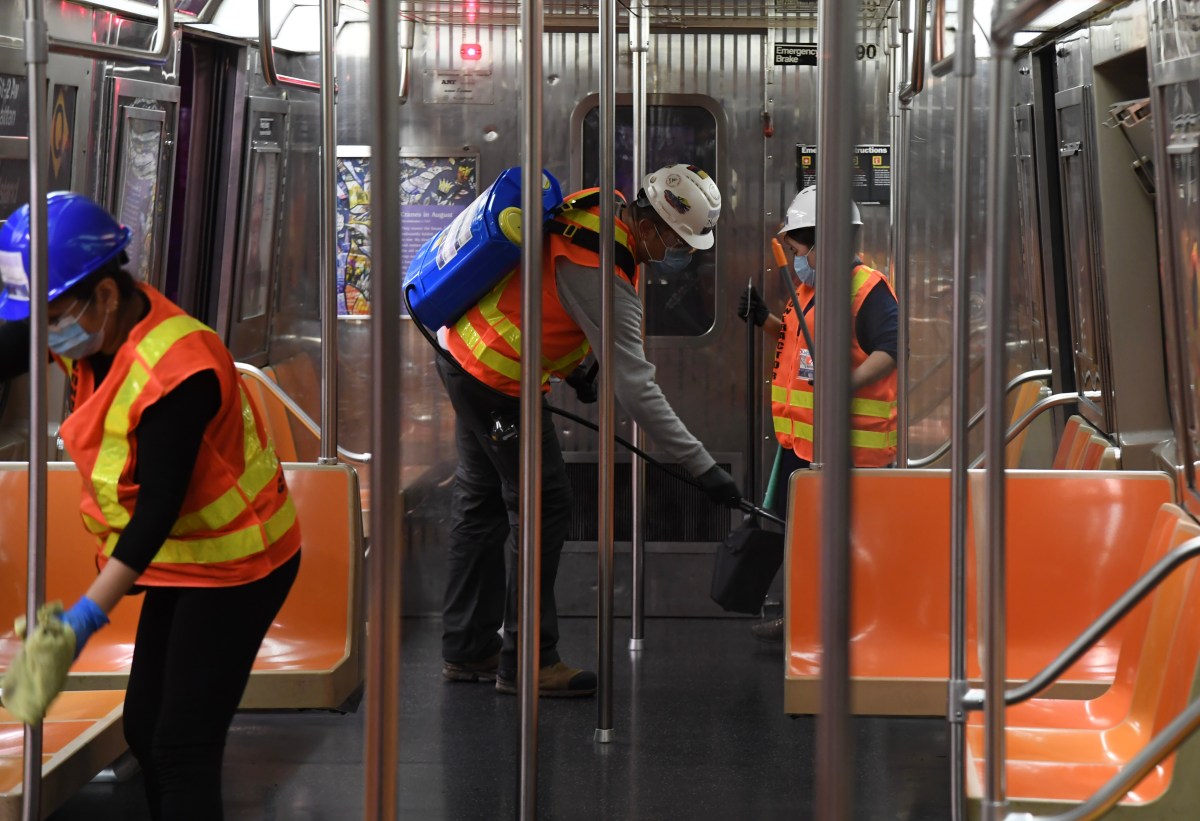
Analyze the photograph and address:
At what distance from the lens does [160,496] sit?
7.91 ft

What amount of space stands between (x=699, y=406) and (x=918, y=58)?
286 cm

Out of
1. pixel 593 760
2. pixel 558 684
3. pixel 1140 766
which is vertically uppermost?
pixel 1140 766

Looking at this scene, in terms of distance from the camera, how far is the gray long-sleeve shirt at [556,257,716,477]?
420 centimetres

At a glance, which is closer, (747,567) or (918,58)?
(918,58)

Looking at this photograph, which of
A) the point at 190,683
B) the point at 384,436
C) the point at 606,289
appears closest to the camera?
the point at 384,436

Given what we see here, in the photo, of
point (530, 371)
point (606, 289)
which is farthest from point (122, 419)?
point (606, 289)

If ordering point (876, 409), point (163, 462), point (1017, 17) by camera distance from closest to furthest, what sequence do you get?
point (1017, 17) < point (163, 462) < point (876, 409)

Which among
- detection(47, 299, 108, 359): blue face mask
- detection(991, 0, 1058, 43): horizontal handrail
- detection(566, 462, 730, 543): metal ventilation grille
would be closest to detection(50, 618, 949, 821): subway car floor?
detection(566, 462, 730, 543): metal ventilation grille

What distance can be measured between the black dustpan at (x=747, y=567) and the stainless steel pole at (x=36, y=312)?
2.54 meters

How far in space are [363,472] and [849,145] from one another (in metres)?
5.64

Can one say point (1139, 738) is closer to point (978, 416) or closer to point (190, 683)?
point (190, 683)

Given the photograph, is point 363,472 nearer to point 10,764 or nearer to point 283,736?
point 283,736

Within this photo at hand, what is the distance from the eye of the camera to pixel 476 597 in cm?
495

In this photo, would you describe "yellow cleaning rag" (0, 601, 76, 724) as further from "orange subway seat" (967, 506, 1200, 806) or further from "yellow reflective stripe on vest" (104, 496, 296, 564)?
"orange subway seat" (967, 506, 1200, 806)
